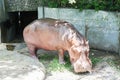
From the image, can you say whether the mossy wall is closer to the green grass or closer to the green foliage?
the green foliage

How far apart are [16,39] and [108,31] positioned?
12.3 ft

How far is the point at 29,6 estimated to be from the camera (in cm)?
920

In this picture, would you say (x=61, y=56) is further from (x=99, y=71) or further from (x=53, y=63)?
(x=99, y=71)

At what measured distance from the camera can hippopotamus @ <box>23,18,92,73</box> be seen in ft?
20.9

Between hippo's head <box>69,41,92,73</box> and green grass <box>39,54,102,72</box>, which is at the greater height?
hippo's head <box>69,41,92,73</box>

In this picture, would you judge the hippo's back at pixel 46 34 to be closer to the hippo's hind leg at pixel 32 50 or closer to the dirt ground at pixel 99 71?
the hippo's hind leg at pixel 32 50

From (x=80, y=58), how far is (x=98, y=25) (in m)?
1.70

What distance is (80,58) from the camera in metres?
6.37

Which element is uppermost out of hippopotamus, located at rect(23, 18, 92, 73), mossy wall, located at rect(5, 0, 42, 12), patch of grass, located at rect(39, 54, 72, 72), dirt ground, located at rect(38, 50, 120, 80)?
mossy wall, located at rect(5, 0, 42, 12)

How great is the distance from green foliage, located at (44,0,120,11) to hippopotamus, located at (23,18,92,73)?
1.17 m

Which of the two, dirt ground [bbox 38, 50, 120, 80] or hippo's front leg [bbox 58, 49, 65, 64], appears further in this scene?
hippo's front leg [bbox 58, 49, 65, 64]

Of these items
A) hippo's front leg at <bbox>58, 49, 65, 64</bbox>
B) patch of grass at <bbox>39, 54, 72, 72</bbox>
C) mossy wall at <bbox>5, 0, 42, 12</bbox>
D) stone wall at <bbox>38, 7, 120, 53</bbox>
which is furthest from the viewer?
mossy wall at <bbox>5, 0, 42, 12</bbox>

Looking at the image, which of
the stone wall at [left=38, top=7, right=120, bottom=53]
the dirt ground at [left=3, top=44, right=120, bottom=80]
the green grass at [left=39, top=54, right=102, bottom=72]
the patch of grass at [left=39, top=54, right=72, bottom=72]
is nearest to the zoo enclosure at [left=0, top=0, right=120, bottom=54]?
the stone wall at [left=38, top=7, right=120, bottom=53]

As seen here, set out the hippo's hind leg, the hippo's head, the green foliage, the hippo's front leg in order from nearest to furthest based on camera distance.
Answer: the hippo's head, the hippo's front leg, the hippo's hind leg, the green foliage
